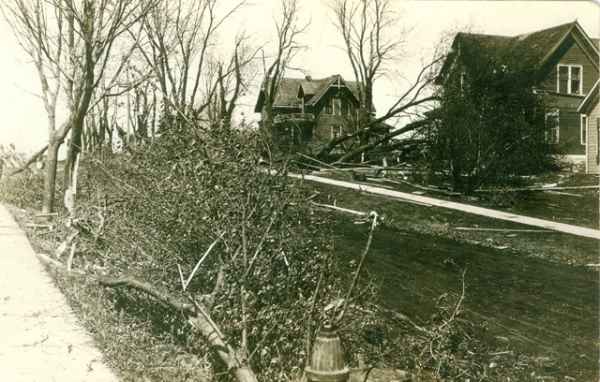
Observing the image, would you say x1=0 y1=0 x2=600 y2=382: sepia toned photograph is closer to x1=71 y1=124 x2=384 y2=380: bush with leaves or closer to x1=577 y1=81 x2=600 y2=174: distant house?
x1=71 y1=124 x2=384 y2=380: bush with leaves

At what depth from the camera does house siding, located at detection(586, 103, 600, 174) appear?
22328mm

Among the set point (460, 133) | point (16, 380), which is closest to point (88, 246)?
point (16, 380)

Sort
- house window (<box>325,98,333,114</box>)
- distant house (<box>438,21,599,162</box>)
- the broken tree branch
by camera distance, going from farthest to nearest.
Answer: house window (<box>325,98,333,114</box>) → distant house (<box>438,21,599,162</box>) → the broken tree branch

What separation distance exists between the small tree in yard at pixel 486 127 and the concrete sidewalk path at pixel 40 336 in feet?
40.4

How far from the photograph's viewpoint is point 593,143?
2247 cm

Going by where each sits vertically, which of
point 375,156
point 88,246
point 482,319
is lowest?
point 482,319

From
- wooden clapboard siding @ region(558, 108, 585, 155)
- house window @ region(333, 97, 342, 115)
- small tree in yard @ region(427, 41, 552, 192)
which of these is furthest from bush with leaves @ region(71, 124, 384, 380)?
house window @ region(333, 97, 342, 115)

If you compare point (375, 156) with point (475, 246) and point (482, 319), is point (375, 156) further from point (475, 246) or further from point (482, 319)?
point (482, 319)

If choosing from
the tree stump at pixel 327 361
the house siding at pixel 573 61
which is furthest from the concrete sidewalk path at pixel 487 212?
the house siding at pixel 573 61

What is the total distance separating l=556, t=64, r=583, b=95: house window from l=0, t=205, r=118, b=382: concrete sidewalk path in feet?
89.3

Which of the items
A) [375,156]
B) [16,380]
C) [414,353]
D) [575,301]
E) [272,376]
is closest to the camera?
[16,380]

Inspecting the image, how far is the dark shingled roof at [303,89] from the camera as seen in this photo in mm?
48406

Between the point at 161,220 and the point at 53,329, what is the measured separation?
1.57 m

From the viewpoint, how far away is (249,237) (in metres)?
6.02
